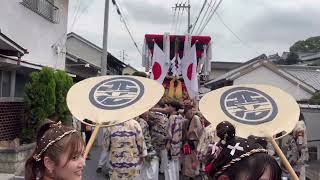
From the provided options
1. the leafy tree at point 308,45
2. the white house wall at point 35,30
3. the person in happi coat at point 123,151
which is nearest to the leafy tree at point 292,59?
the leafy tree at point 308,45

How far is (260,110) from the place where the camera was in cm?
325

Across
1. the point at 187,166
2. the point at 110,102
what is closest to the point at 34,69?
the point at 187,166

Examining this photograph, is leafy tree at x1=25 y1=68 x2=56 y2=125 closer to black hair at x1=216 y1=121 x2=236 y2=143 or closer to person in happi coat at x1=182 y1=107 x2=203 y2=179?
person in happi coat at x1=182 y1=107 x2=203 y2=179

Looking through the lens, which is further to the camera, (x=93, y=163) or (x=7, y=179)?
(x=93, y=163)

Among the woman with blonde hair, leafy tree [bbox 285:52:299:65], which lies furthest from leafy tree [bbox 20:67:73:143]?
leafy tree [bbox 285:52:299:65]

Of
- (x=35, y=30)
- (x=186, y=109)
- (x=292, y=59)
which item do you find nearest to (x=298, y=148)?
(x=186, y=109)

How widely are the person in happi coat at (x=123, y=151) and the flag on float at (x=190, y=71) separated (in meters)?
5.55

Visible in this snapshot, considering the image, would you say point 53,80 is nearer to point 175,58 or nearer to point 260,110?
point 175,58

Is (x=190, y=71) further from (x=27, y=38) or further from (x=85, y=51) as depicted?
(x=85, y=51)

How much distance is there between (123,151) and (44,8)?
1058cm

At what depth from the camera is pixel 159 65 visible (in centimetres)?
1249

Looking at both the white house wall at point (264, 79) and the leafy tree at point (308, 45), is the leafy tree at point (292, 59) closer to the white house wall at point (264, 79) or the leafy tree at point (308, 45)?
the leafy tree at point (308, 45)

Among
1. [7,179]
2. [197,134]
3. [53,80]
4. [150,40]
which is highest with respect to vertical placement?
[150,40]

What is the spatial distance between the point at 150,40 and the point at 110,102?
1002 centimetres
